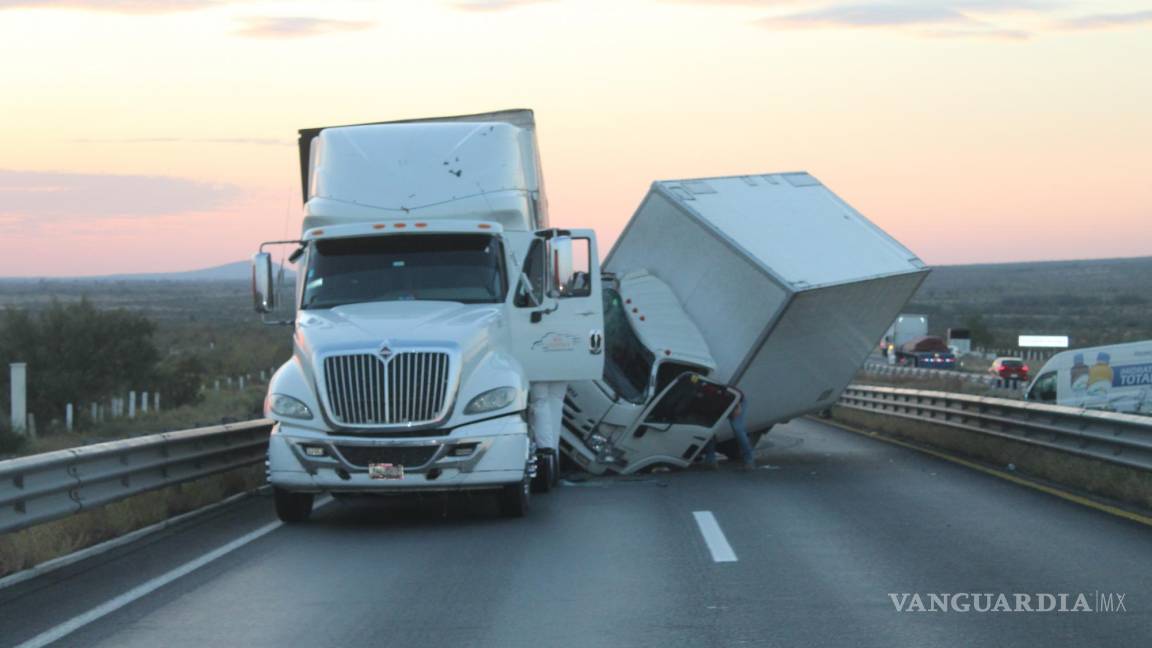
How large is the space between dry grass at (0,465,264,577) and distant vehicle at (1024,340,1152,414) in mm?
19891

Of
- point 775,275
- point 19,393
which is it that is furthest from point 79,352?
point 775,275

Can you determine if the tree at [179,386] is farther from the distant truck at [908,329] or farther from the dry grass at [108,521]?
the distant truck at [908,329]

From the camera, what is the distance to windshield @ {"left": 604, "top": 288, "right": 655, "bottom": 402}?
719 inches

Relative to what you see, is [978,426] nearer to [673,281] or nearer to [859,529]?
[673,281]

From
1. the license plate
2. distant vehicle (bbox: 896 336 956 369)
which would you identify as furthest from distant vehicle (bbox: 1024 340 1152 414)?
distant vehicle (bbox: 896 336 956 369)

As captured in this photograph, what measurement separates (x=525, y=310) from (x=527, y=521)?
2365 mm

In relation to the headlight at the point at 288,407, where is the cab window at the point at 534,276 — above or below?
above

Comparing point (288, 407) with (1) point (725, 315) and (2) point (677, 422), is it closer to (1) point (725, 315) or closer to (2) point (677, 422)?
(2) point (677, 422)

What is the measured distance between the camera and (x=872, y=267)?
61.8 feet

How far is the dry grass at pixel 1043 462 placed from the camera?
47.4ft

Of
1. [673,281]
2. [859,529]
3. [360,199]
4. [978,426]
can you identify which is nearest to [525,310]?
[360,199]

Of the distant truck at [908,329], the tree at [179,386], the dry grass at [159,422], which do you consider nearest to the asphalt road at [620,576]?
the dry grass at [159,422]

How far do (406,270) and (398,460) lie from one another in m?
2.61

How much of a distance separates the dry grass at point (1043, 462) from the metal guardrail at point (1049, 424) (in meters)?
0.15
